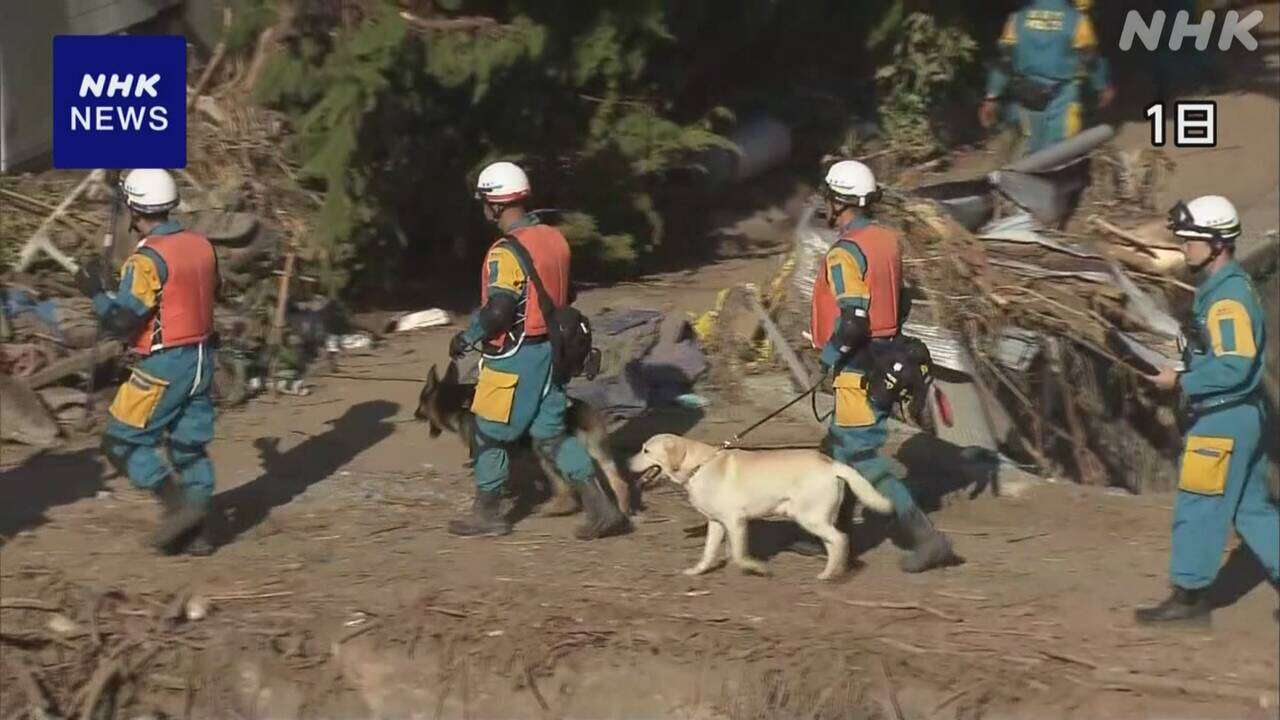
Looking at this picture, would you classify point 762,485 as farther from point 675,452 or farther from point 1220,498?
point 1220,498

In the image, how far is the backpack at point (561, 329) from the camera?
7938 millimetres

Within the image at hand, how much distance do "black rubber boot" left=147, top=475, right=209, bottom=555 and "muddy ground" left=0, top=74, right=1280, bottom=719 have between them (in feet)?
0.38

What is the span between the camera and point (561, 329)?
26.2 feet

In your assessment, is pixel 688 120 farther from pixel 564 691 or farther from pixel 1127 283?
pixel 564 691

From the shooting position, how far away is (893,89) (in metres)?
15.4

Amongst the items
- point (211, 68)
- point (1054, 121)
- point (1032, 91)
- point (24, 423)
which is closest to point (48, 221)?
point (211, 68)

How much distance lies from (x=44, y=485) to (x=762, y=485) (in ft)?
12.8

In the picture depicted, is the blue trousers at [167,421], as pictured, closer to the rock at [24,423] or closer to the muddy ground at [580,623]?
the muddy ground at [580,623]

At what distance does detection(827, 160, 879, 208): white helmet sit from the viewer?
7609mm

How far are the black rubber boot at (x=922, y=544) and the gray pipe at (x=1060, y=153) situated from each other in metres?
4.66

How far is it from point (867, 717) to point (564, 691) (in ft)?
4.06

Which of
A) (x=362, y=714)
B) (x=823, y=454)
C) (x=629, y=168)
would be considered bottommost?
(x=362, y=714)

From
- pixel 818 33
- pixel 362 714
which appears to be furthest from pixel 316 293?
pixel 818 33

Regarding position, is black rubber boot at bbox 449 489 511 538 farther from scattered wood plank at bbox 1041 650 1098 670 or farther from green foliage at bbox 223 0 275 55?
green foliage at bbox 223 0 275 55
